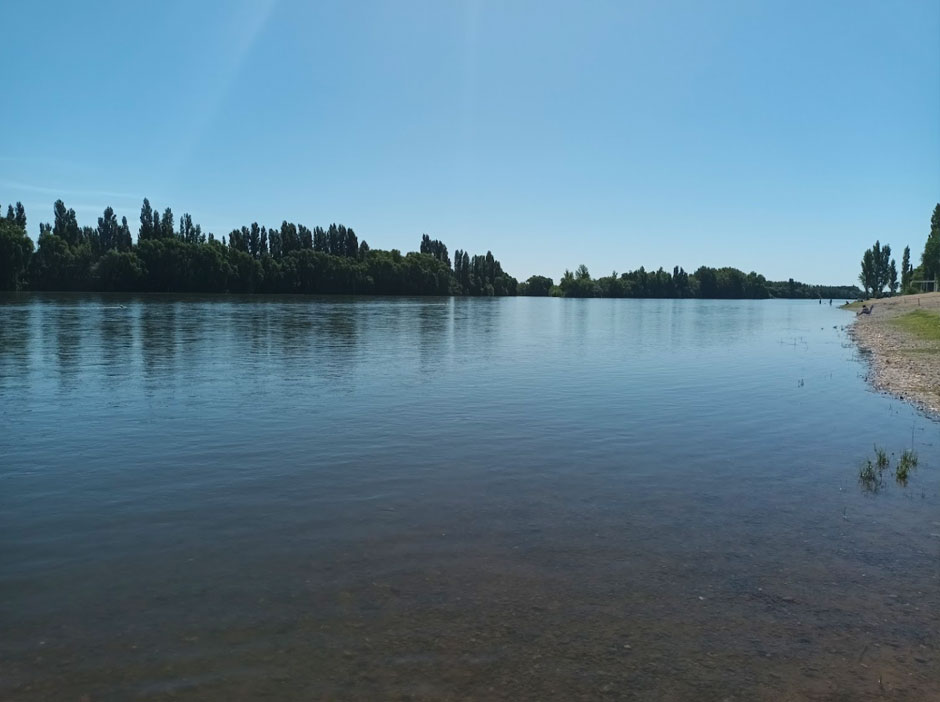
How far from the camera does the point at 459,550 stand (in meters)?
10.3

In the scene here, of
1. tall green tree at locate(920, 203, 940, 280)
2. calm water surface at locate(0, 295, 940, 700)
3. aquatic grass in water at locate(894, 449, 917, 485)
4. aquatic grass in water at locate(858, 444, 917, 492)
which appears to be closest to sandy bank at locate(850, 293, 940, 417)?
calm water surface at locate(0, 295, 940, 700)

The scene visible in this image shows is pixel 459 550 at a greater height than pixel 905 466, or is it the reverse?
pixel 905 466

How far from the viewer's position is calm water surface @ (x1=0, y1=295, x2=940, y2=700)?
7.14m

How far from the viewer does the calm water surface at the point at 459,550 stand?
23.4 ft

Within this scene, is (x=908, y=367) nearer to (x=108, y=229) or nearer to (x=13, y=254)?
(x=13, y=254)

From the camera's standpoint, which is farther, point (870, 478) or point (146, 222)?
point (146, 222)

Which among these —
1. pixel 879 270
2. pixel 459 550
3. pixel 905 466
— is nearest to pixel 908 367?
pixel 905 466

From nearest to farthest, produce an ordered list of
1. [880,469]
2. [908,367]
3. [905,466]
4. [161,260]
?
[905,466], [880,469], [908,367], [161,260]

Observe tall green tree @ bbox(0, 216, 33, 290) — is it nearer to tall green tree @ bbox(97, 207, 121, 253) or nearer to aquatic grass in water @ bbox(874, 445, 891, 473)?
tall green tree @ bbox(97, 207, 121, 253)

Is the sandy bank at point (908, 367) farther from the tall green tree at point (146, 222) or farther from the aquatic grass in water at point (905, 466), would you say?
the tall green tree at point (146, 222)

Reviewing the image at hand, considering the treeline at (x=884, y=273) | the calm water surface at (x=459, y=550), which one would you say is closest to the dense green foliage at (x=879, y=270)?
the treeline at (x=884, y=273)

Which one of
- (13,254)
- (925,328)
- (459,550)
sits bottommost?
(459,550)

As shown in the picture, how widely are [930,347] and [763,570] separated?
38.1 meters

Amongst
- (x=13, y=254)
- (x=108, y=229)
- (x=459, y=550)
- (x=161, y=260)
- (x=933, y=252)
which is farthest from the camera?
(x=108, y=229)
